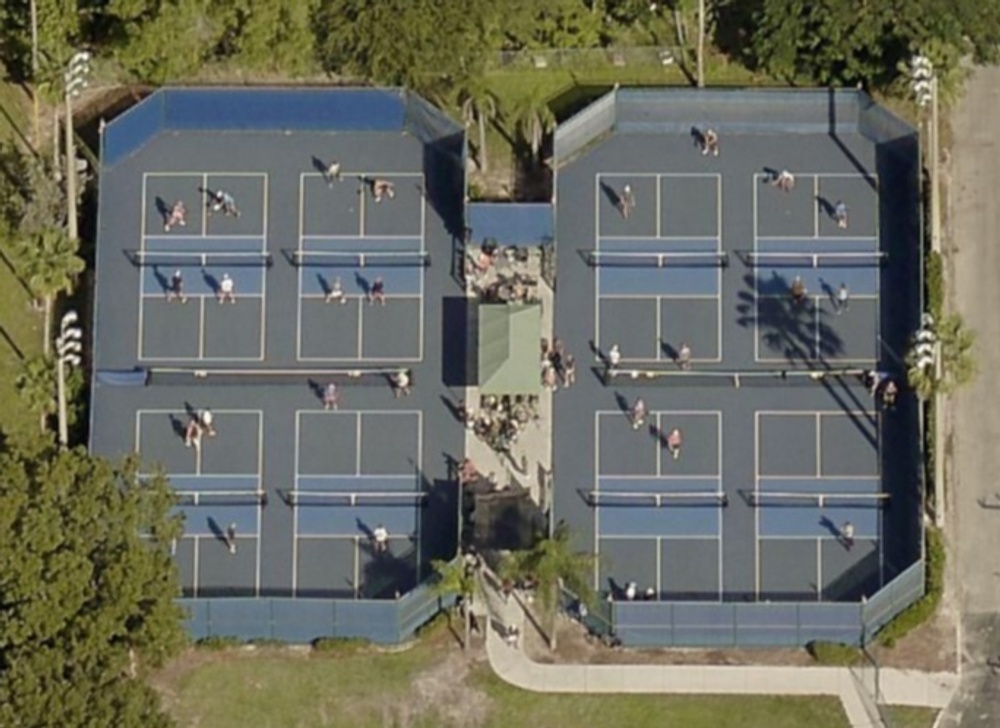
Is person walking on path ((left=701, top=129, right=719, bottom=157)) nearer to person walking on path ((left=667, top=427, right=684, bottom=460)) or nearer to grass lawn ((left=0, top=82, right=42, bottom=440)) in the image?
person walking on path ((left=667, top=427, right=684, bottom=460))

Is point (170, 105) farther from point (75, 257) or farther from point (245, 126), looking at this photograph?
point (75, 257)

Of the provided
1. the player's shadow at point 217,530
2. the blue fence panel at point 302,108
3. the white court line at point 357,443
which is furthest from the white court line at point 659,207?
the player's shadow at point 217,530

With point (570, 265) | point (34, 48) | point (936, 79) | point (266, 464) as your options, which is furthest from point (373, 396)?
point (936, 79)

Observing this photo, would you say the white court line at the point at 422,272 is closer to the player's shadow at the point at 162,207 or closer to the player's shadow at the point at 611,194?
the player's shadow at the point at 611,194

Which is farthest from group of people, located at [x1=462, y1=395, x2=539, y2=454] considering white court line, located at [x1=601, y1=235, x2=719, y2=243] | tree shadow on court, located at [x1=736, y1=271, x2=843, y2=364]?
tree shadow on court, located at [x1=736, y1=271, x2=843, y2=364]

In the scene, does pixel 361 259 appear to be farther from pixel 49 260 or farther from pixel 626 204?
pixel 49 260

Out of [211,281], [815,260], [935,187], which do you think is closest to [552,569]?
[815,260]
